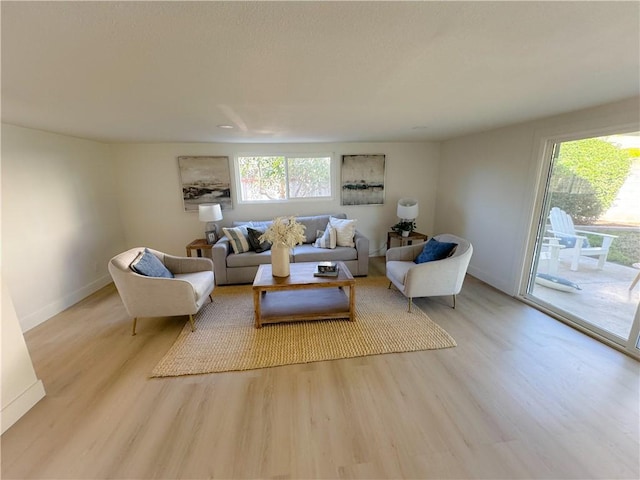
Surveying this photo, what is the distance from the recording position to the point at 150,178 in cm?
418

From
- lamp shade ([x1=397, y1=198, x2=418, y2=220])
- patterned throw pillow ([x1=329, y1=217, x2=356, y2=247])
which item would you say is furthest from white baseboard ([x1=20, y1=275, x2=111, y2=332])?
lamp shade ([x1=397, y1=198, x2=418, y2=220])

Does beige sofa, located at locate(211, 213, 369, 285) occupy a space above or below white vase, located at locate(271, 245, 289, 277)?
below

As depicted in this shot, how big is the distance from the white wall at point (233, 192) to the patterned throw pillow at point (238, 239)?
735mm

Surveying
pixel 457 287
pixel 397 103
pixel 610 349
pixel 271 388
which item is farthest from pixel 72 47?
pixel 610 349

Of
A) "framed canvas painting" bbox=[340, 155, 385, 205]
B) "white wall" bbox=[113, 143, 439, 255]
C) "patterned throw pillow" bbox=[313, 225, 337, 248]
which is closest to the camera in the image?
"patterned throw pillow" bbox=[313, 225, 337, 248]

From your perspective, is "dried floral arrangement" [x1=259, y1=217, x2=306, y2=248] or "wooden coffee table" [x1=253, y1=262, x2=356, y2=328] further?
"dried floral arrangement" [x1=259, y1=217, x2=306, y2=248]

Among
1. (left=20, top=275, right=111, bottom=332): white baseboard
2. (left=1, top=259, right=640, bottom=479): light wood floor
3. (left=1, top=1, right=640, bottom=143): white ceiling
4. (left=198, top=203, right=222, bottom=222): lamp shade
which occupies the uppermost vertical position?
(left=1, top=1, right=640, bottom=143): white ceiling

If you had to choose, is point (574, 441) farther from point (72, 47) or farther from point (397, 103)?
point (72, 47)

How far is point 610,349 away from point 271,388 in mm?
2943

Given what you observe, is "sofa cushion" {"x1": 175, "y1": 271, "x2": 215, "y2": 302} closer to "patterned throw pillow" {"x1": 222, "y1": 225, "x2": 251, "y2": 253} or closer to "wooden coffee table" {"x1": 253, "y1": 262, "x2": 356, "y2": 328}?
"wooden coffee table" {"x1": 253, "y1": 262, "x2": 356, "y2": 328}

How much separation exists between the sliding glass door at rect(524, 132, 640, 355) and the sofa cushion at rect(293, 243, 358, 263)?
2.24 meters

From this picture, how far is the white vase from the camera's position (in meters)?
2.75

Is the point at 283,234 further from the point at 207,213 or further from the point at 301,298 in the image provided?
the point at 207,213

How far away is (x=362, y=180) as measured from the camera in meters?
4.70
